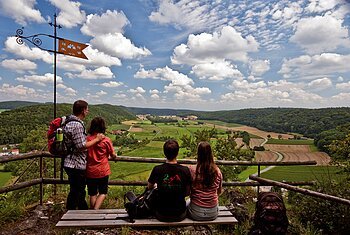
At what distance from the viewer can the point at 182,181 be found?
11.0ft

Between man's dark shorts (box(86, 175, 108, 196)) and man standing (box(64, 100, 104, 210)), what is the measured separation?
0.10 m

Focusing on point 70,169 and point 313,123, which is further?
point 313,123

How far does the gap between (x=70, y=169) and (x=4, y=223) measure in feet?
4.94

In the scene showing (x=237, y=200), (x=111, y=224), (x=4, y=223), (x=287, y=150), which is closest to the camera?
(x=111, y=224)

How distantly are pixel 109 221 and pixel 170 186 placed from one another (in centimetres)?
91

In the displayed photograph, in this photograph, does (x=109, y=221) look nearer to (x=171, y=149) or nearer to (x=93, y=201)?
(x=93, y=201)

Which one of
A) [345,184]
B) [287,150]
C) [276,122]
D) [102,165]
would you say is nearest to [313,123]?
[287,150]

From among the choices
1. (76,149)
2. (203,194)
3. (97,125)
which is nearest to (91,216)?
(76,149)

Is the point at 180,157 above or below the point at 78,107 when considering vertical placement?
below

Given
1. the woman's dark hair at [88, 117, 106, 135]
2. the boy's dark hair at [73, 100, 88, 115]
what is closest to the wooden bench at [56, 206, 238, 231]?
the woman's dark hair at [88, 117, 106, 135]

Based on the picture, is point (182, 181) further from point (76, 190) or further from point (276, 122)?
point (276, 122)

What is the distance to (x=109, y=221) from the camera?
3334mm

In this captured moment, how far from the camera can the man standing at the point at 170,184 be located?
3324 mm

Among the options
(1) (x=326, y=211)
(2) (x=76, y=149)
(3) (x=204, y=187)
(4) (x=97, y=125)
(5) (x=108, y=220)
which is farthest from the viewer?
(1) (x=326, y=211)
